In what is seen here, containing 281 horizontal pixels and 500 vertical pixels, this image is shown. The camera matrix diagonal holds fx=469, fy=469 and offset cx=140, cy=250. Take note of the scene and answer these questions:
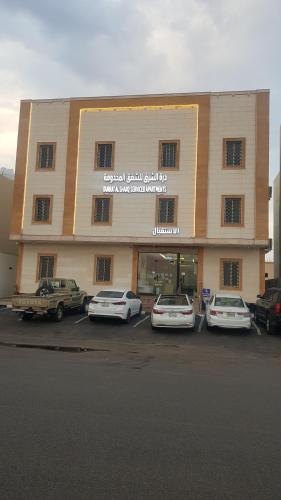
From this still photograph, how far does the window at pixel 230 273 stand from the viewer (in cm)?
2696

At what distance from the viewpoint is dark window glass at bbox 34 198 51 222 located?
28.8 metres

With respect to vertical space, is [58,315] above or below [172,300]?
below

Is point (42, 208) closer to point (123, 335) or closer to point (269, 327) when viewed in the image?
point (123, 335)

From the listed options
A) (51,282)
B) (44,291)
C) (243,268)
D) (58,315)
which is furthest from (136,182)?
(58,315)

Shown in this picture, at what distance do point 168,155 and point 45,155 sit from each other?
7721 mm

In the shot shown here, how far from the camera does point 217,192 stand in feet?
88.5

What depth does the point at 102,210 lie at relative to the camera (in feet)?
92.3

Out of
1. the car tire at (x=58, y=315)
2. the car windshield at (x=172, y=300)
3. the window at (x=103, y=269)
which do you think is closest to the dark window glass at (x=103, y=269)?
the window at (x=103, y=269)

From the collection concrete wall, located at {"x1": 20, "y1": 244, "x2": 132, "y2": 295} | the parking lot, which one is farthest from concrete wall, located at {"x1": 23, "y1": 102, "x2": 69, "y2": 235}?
the parking lot

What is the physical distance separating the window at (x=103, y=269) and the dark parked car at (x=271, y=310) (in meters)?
10.4

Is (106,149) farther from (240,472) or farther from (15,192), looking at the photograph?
(240,472)

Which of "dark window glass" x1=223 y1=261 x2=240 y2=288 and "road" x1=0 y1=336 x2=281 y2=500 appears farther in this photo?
"dark window glass" x1=223 y1=261 x2=240 y2=288

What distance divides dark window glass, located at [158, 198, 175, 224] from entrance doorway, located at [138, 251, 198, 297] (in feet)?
7.13

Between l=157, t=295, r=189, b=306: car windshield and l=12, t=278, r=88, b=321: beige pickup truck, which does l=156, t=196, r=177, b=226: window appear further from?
l=157, t=295, r=189, b=306: car windshield
